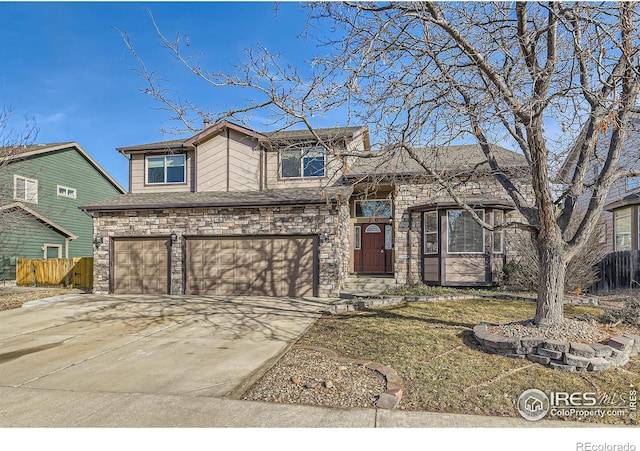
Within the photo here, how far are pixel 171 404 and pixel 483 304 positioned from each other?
25.8 ft

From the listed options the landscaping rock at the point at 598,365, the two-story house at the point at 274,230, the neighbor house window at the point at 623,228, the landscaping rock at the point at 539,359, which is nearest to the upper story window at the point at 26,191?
the two-story house at the point at 274,230

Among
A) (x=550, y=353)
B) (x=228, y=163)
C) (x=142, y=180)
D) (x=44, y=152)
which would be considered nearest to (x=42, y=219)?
(x=44, y=152)

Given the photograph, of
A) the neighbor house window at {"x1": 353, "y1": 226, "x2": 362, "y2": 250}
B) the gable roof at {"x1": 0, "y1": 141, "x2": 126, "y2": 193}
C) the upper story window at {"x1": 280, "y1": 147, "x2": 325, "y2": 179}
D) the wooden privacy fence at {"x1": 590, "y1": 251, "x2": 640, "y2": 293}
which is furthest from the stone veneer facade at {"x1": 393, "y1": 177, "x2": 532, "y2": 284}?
the gable roof at {"x1": 0, "y1": 141, "x2": 126, "y2": 193}

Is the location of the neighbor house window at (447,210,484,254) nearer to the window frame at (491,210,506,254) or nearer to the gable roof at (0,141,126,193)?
the window frame at (491,210,506,254)

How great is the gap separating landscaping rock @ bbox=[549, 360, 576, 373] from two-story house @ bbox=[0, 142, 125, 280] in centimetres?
1938

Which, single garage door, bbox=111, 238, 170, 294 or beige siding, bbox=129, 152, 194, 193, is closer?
single garage door, bbox=111, 238, 170, 294

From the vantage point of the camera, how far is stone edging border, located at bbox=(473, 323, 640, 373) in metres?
4.80

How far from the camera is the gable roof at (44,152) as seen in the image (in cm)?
1332

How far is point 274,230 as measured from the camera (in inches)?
508

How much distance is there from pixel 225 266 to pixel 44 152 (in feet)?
45.9

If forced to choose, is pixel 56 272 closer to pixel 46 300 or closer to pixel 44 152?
pixel 46 300

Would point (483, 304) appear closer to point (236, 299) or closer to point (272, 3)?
point (236, 299)

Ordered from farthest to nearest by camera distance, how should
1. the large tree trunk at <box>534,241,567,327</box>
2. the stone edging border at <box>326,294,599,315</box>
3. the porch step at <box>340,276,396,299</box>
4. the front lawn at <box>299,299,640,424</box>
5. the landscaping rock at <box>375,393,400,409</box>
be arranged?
the porch step at <box>340,276,396,299</box>
the stone edging border at <box>326,294,599,315</box>
the large tree trunk at <box>534,241,567,327</box>
the front lawn at <box>299,299,640,424</box>
the landscaping rock at <box>375,393,400,409</box>

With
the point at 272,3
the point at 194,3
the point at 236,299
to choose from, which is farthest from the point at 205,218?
the point at 272,3
